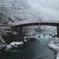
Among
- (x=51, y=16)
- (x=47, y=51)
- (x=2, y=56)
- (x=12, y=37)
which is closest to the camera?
(x=2, y=56)

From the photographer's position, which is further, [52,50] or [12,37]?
[12,37]

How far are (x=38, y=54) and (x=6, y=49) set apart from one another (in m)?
8.49

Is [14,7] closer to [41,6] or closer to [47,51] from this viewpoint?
[41,6]

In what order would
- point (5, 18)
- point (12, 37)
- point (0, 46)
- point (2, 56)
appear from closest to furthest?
point (2, 56) → point (0, 46) → point (12, 37) → point (5, 18)

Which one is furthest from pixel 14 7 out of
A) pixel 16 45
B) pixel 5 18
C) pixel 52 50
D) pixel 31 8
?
pixel 52 50

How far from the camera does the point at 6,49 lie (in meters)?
52.1

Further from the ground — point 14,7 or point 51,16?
point 14,7

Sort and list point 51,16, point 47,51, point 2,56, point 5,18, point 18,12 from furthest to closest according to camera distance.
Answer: point 51,16 < point 18,12 < point 5,18 < point 47,51 < point 2,56

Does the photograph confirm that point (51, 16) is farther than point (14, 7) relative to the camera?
Yes

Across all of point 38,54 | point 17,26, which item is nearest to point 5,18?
point 17,26

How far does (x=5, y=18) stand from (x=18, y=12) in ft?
75.2

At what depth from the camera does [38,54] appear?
47969 mm

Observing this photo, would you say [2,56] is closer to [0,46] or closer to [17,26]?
[0,46]

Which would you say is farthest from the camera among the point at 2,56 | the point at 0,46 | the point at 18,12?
the point at 18,12
